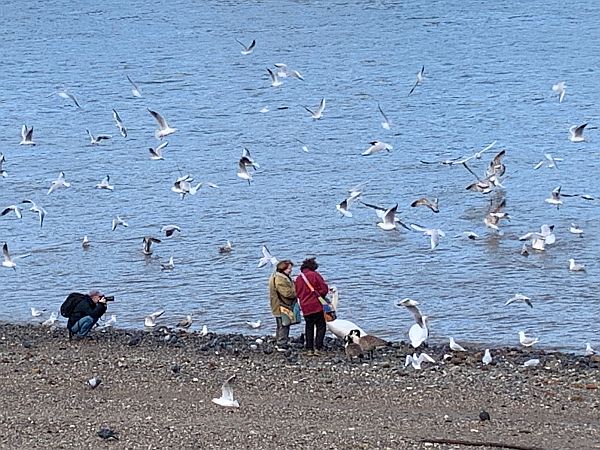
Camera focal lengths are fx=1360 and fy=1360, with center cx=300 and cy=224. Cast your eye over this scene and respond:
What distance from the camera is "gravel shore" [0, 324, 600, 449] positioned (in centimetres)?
983

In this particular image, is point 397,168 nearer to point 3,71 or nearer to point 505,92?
point 505,92

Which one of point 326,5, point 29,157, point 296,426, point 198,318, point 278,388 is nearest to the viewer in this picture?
point 296,426

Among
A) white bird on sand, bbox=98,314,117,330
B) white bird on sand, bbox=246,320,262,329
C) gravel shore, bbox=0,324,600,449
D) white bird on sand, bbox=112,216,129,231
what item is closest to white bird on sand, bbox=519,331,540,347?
gravel shore, bbox=0,324,600,449

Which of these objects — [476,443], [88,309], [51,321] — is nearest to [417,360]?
[476,443]

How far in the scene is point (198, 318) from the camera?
657 inches

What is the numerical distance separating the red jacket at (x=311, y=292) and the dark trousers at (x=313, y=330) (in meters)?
0.09

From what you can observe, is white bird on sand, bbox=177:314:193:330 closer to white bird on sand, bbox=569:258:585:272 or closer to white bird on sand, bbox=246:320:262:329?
white bird on sand, bbox=246:320:262:329

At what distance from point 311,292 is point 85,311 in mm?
2614

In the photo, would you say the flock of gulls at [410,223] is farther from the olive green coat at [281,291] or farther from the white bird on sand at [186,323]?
the olive green coat at [281,291]

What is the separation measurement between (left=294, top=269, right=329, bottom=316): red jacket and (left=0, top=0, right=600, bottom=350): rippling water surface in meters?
2.82

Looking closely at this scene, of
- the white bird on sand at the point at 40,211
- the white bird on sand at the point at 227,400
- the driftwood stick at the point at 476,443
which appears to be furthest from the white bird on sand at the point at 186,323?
the white bird on sand at the point at 40,211

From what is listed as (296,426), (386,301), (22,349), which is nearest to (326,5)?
(386,301)

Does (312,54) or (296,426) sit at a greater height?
(312,54)

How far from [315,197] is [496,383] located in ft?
40.0
